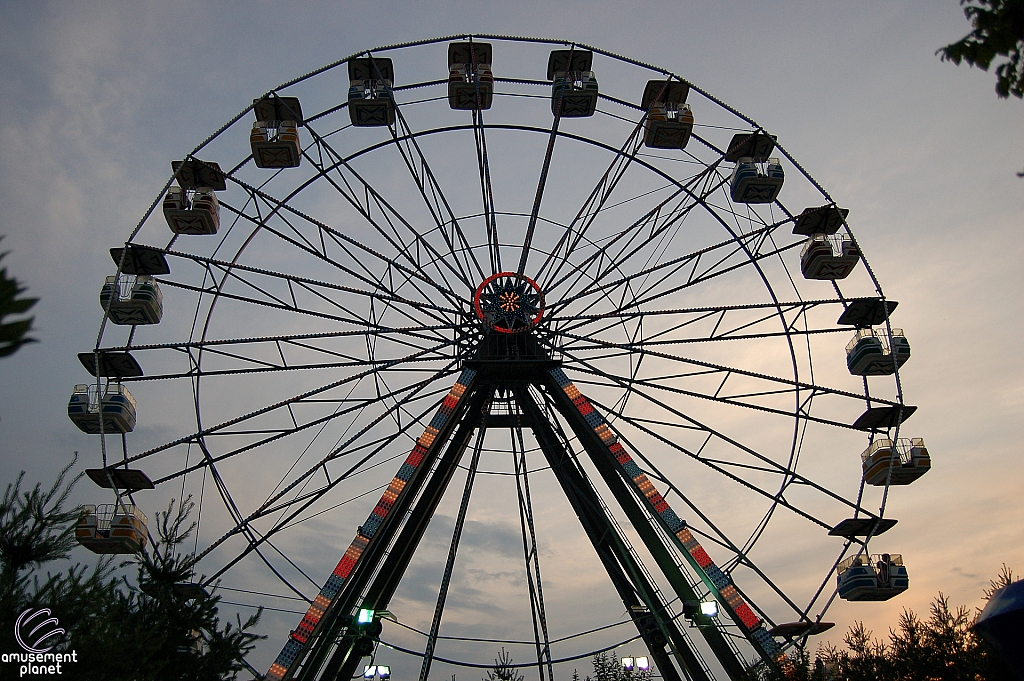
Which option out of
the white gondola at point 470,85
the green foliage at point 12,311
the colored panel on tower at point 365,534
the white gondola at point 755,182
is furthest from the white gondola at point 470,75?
the green foliage at point 12,311

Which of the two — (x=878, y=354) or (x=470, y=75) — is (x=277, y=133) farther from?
(x=878, y=354)

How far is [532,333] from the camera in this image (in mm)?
21750

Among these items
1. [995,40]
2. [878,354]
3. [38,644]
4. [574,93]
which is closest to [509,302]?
[574,93]

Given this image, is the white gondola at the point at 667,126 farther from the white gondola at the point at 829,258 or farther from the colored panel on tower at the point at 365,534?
the colored panel on tower at the point at 365,534

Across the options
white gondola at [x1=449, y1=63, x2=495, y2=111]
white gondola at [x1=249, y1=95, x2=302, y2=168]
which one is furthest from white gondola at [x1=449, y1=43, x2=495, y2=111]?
white gondola at [x1=249, y1=95, x2=302, y2=168]

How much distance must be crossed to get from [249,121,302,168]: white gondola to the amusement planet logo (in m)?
14.4

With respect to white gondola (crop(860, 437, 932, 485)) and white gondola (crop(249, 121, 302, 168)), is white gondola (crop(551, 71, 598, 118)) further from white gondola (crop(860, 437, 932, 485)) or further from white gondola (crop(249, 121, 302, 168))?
white gondola (crop(860, 437, 932, 485))

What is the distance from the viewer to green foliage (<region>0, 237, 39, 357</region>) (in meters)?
3.82

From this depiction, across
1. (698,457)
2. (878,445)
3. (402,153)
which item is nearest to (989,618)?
(698,457)

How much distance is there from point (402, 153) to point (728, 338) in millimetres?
9560

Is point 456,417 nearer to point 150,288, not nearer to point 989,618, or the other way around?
point 150,288

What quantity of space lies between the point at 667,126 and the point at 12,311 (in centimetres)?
2139

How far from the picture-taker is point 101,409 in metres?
19.9

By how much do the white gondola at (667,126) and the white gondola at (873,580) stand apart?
37.9ft
